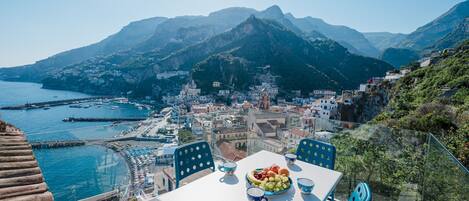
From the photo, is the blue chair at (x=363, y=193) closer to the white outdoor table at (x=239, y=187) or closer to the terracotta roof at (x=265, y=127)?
the white outdoor table at (x=239, y=187)

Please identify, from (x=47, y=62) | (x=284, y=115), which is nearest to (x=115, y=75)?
(x=47, y=62)

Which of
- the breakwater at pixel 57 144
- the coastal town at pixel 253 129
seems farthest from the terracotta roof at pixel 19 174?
the breakwater at pixel 57 144

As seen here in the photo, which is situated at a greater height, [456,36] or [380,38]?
[380,38]

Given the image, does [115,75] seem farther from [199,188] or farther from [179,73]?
[199,188]

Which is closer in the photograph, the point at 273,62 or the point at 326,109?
the point at 326,109

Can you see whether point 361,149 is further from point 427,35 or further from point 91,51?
point 91,51

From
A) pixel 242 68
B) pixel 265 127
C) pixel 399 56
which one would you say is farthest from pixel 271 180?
pixel 399 56
